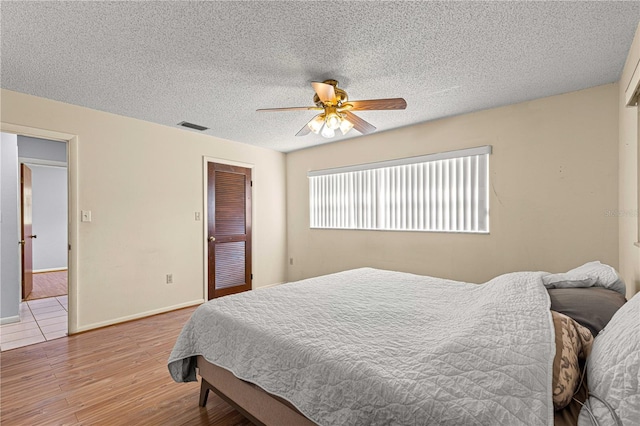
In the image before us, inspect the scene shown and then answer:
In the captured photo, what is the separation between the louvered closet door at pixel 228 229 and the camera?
4.33 metres

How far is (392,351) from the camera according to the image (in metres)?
1.28

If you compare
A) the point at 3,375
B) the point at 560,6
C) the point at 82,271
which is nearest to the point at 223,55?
the point at 560,6

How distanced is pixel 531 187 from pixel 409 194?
1.32m

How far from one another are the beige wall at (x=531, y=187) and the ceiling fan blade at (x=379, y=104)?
5.08ft

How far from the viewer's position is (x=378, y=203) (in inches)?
168

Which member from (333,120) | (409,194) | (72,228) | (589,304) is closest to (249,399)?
(589,304)

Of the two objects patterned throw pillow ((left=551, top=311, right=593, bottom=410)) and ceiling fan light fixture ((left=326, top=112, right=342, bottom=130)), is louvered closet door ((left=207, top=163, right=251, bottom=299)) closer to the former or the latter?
ceiling fan light fixture ((left=326, top=112, right=342, bottom=130))

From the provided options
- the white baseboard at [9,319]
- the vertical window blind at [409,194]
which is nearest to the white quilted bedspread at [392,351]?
the vertical window blind at [409,194]

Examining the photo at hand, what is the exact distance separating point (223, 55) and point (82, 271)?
2706mm

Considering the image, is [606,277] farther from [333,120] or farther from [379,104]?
[333,120]

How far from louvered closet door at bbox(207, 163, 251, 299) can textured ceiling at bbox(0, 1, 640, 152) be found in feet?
4.86

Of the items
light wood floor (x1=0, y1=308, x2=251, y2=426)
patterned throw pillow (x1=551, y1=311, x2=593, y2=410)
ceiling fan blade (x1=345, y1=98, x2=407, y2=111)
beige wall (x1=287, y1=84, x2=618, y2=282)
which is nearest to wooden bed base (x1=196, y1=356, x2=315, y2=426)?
light wood floor (x1=0, y1=308, x2=251, y2=426)

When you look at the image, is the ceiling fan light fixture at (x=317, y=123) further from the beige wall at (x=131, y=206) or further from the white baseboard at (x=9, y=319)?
the white baseboard at (x=9, y=319)

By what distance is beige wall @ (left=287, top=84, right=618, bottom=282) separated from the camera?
2672 mm
